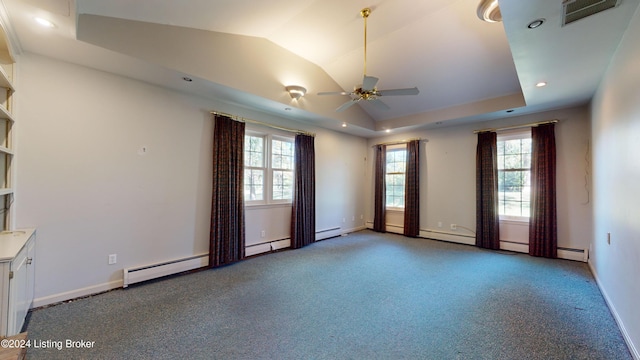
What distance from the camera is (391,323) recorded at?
7.88 feet

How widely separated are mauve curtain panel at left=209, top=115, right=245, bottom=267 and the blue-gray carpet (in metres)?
0.32

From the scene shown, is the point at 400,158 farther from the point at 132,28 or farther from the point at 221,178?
the point at 132,28

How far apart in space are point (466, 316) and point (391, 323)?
797 millimetres

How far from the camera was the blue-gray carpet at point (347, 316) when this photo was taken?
6.65ft

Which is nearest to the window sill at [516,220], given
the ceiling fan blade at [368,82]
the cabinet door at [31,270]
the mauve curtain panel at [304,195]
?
the mauve curtain panel at [304,195]

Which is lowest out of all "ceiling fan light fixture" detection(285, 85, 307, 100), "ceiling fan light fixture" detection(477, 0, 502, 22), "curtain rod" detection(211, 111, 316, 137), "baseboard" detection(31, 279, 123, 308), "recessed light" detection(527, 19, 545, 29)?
"baseboard" detection(31, 279, 123, 308)

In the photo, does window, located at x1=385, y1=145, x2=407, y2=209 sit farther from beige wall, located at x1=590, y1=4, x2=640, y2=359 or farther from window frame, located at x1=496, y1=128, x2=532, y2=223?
beige wall, located at x1=590, y1=4, x2=640, y2=359

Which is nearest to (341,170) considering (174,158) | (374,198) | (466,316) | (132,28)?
(374,198)

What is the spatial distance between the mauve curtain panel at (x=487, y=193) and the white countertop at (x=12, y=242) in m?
6.39

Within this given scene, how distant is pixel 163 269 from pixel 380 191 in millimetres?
5085

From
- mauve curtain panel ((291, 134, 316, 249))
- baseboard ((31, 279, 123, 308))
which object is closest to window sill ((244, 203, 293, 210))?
mauve curtain panel ((291, 134, 316, 249))

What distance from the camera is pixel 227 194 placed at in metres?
4.12

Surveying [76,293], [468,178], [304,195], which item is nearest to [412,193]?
[468,178]

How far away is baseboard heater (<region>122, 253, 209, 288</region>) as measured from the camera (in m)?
3.20
